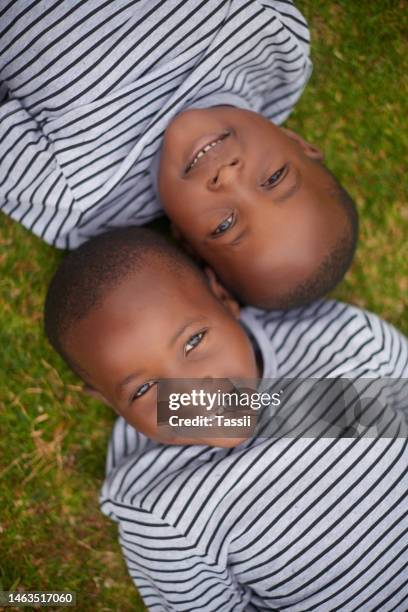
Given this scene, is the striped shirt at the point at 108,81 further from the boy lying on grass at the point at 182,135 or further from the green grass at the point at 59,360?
the green grass at the point at 59,360

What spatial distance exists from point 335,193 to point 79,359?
Result: 679 millimetres

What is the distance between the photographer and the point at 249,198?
4.12 ft

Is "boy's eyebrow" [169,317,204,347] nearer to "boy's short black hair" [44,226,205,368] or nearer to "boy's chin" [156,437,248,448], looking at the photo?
"boy's short black hair" [44,226,205,368]

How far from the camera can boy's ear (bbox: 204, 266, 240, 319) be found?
138 cm

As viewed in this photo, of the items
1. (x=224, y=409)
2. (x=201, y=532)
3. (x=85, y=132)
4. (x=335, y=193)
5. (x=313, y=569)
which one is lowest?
(x=313, y=569)

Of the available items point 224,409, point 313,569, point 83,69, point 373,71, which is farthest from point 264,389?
point 373,71

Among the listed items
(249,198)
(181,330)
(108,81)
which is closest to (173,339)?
(181,330)

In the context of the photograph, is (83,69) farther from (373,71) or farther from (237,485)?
(237,485)

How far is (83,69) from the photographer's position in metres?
1.27

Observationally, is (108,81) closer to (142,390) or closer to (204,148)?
(204,148)

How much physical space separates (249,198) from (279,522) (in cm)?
69

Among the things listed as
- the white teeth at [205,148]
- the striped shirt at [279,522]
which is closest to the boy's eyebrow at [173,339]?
the striped shirt at [279,522]

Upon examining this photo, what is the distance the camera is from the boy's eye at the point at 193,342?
Answer: 123cm

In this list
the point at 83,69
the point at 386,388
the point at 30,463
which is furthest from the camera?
the point at 30,463
